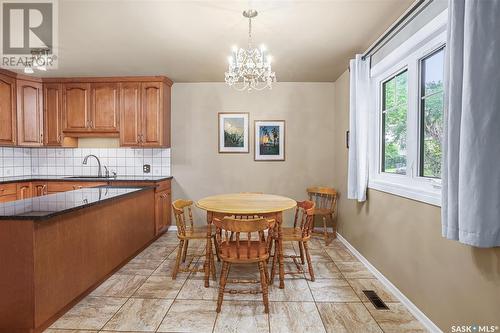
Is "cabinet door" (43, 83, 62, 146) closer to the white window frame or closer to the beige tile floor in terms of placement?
the beige tile floor

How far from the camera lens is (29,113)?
14.1ft

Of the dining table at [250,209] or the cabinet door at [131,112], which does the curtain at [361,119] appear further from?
the cabinet door at [131,112]

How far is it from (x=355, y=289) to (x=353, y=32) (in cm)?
249

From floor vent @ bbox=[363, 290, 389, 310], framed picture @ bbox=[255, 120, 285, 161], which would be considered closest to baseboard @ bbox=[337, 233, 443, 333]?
floor vent @ bbox=[363, 290, 389, 310]

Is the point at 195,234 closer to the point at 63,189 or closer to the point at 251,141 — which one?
the point at 251,141

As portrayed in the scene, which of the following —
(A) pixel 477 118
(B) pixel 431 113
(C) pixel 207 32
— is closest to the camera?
(A) pixel 477 118

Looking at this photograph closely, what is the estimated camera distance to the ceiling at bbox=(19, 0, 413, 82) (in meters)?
2.33

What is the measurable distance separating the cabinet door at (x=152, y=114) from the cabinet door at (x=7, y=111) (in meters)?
1.86

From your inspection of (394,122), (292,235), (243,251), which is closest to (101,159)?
(243,251)

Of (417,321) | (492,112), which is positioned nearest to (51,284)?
(417,321)

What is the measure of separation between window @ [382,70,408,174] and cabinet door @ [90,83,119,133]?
379 centimetres

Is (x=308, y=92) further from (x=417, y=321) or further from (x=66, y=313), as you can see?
(x=66, y=313)

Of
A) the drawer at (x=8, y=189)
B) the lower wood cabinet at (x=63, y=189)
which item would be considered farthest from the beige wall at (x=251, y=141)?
the drawer at (x=8, y=189)

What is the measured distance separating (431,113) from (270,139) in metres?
2.65
